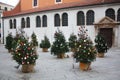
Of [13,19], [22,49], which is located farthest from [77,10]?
[22,49]

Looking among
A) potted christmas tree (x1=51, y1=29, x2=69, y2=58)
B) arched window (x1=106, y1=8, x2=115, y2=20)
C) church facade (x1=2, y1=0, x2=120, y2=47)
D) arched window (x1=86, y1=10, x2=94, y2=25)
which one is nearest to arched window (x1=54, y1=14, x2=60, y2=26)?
church facade (x1=2, y1=0, x2=120, y2=47)

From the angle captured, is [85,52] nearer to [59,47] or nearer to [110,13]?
[59,47]

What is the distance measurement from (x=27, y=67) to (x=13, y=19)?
29614mm

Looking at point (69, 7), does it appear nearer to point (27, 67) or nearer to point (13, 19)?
point (13, 19)

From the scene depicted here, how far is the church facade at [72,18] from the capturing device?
25.8 meters

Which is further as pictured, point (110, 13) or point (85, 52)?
point (110, 13)

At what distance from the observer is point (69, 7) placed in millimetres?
28906

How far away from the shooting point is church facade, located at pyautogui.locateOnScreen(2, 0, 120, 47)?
25822 mm

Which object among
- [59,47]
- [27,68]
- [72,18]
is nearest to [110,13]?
[72,18]

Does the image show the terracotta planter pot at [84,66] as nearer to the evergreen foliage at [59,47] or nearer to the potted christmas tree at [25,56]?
the potted christmas tree at [25,56]

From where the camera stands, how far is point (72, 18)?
29.0 metres

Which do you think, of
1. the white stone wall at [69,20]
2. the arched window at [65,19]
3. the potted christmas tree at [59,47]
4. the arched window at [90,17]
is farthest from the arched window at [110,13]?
the potted christmas tree at [59,47]

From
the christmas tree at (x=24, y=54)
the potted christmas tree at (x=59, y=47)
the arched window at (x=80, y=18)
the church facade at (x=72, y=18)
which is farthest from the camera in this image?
the arched window at (x=80, y=18)

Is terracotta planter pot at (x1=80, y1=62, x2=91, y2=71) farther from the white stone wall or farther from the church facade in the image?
the white stone wall
